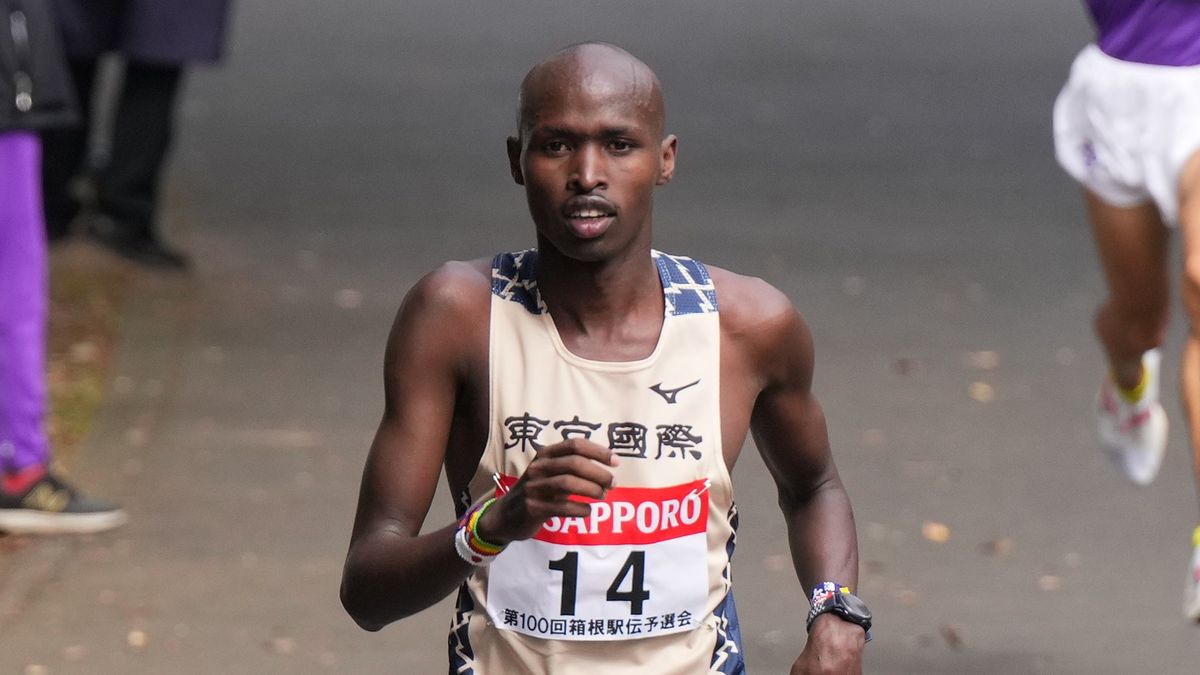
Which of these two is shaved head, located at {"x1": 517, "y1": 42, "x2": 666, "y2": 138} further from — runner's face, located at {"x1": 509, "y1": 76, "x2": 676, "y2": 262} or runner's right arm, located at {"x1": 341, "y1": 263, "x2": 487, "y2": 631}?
runner's right arm, located at {"x1": 341, "y1": 263, "x2": 487, "y2": 631}

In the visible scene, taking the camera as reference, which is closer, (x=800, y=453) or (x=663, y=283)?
(x=663, y=283)

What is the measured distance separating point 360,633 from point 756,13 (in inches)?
508

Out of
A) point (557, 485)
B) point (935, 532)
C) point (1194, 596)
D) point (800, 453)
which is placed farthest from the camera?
point (935, 532)

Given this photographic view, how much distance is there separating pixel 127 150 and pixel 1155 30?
16.3 ft

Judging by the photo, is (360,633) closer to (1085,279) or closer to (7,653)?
(7,653)

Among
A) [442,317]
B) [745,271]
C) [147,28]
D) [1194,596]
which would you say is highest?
[442,317]

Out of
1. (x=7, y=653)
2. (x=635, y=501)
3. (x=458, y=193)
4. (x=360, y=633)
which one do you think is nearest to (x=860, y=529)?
(x=360, y=633)

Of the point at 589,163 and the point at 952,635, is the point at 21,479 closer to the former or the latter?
the point at 952,635

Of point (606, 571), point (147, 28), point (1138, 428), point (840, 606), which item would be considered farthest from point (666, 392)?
point (147, 28)

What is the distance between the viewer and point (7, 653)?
525cm

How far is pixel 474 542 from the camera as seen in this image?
2.76 meters

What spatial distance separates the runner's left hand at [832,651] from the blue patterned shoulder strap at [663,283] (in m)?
0.48

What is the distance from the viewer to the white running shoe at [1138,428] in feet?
18.7

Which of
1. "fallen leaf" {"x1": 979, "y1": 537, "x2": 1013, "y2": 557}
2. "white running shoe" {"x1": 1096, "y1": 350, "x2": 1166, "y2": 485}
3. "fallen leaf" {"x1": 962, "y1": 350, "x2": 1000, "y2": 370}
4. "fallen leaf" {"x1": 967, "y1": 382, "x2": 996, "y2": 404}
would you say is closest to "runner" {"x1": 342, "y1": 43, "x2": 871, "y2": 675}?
"white running shoe" {"x1": 1096, "y1": 350, "x2": 1166, "y2": 485}
